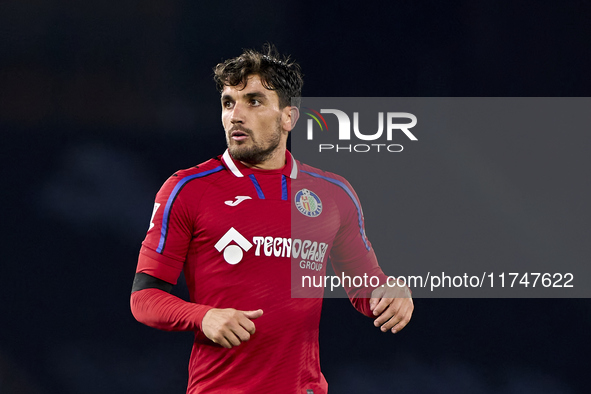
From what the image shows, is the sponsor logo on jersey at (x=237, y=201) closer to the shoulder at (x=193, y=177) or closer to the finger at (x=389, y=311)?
the shoulder at (x=193, y=177)

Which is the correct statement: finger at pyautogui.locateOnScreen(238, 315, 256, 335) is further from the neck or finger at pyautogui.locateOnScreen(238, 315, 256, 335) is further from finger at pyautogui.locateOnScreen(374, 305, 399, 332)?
the neck

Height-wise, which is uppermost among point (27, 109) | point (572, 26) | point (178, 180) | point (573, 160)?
point (572, 26)

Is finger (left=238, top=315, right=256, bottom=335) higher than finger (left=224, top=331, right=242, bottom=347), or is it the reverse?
finger (left=238, top=315, right=256, bottom=335)

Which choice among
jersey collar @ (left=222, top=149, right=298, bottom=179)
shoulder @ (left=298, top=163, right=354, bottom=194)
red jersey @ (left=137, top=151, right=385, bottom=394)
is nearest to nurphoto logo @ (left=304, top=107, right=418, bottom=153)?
shoulder @ (left=298, top=163, right=354, bottom=194)

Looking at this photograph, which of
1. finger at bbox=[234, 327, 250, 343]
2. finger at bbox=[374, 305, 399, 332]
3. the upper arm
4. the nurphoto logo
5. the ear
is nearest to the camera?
finger at bbox=[234, 327, 250, 343]

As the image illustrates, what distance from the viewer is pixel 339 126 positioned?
2.55 meters

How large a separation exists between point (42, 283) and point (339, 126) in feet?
6.01

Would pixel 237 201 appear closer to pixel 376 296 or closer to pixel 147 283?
pixel 147 283

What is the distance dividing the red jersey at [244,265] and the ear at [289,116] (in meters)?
0.24

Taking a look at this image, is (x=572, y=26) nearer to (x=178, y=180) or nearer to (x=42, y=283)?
(x=178, y=180)

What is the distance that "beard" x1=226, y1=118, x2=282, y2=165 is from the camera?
2.08 m

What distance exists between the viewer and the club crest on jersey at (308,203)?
2094 mm

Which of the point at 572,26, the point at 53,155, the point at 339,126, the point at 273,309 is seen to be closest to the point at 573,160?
the point at 339,126

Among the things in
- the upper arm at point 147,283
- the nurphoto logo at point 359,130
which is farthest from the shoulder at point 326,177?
the upper arm at point 147,283
